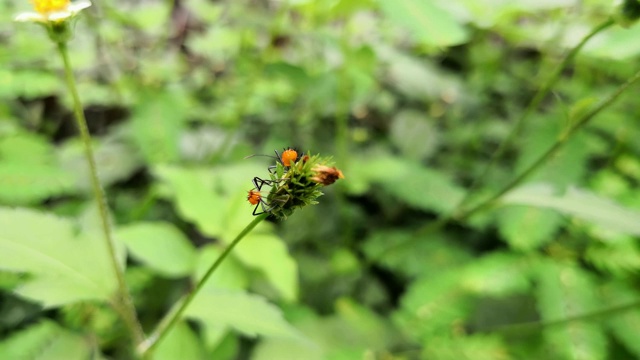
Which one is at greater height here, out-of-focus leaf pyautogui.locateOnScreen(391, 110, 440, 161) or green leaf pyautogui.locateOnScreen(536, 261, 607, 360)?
out-of-focus leaf pyautogui.locateOnScreen(391, 110, 440, 161)

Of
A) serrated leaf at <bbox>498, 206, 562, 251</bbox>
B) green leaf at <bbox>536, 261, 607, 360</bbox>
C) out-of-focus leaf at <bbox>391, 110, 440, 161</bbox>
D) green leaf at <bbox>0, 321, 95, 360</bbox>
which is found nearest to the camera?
green leaf at <bbox>0, 321, 95, 360</bbox>

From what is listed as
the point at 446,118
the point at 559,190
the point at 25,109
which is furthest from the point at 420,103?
the point at 25,109

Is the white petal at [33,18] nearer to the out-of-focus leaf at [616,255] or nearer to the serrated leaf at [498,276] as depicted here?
the serrated leaf at [498,276]

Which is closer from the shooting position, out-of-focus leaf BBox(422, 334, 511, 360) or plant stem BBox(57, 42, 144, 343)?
plant stem BBox(57, 42, 144, 343)

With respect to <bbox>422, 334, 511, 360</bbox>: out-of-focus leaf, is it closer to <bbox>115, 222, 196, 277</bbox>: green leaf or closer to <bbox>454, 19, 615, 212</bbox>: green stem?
<bbox>454, 19, 615, 212</bbox>: green stem

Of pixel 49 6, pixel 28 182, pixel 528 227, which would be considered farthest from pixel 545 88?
pixel 28 182

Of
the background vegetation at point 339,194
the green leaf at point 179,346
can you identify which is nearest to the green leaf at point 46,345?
the background vegetation at point 339,194

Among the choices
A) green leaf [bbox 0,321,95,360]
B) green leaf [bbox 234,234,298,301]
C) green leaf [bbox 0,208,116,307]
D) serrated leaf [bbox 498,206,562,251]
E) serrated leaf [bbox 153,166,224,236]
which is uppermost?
serrated leaf [bbox 498,206,562,251]

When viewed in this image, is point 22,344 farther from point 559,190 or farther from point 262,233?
point 559,190

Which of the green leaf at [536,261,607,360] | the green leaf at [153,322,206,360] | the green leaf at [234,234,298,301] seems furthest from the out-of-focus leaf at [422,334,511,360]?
the green leaf at [153,322,206,360]
